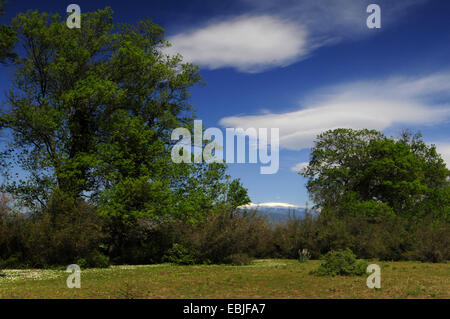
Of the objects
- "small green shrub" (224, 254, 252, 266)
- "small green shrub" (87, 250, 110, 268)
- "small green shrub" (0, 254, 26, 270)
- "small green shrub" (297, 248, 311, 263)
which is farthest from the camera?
"small green shrub" (297, 248, 311, 263)

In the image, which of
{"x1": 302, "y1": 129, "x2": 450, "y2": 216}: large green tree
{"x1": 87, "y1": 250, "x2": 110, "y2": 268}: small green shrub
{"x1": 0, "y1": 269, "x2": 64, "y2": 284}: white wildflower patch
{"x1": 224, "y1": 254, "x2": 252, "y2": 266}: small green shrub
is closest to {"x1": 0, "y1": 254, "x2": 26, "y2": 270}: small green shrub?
{"x1": 0, "y1": 269, "x2": 64, "y2": 284}: white wildflower patch

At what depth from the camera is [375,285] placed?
1605cm

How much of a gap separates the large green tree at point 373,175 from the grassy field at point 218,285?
1044 inches

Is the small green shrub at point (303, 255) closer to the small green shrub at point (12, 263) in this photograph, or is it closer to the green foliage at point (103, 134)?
the green foliage at point (103, 134)

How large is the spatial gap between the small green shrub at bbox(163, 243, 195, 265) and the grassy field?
18.7ft

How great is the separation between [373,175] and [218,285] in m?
35.9

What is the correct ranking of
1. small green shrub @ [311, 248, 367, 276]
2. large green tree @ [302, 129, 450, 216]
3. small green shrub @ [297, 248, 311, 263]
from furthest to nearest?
large green tree @ [302, 129, 450, 216] → small green shrub @ [297, 248, 311, 263] → small green shrub @ [311, 248, 367, 276]

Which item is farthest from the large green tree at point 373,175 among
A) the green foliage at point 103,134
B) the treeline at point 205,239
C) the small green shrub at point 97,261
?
the small green shrub at point 97,261

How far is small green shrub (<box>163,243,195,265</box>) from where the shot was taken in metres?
26.9

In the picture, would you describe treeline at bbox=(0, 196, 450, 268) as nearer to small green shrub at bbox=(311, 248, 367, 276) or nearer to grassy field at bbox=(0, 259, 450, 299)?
grassy field at bbox=(0, 259, 450, 299)

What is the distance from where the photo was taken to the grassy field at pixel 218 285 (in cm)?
1413

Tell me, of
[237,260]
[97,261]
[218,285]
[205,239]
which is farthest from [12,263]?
[218,285]

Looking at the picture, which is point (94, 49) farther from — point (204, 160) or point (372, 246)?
point (372, 246)
